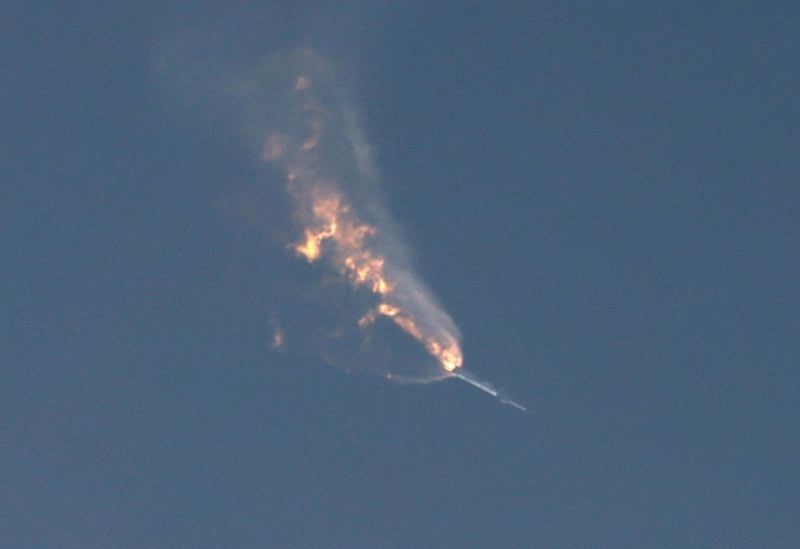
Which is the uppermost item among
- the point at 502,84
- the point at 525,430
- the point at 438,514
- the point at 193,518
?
the point at 502,84

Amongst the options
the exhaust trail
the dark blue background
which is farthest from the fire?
the dark blue background

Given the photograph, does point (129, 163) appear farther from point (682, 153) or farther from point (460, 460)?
point (682, 153)

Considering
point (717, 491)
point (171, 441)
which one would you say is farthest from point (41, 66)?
point (717, 491)

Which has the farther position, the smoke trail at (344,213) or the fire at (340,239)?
the fire at (340,239)

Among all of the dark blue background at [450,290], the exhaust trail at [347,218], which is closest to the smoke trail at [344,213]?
the exhaust trail at [347,218]

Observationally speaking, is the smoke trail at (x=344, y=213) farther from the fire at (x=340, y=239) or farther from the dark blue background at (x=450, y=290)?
the dark blue background at (x=450, y=290)

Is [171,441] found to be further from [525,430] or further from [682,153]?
[682,153]

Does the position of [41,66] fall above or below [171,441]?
above

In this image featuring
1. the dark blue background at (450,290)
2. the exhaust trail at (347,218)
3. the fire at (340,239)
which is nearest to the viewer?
the dark blue background at (450,290)
